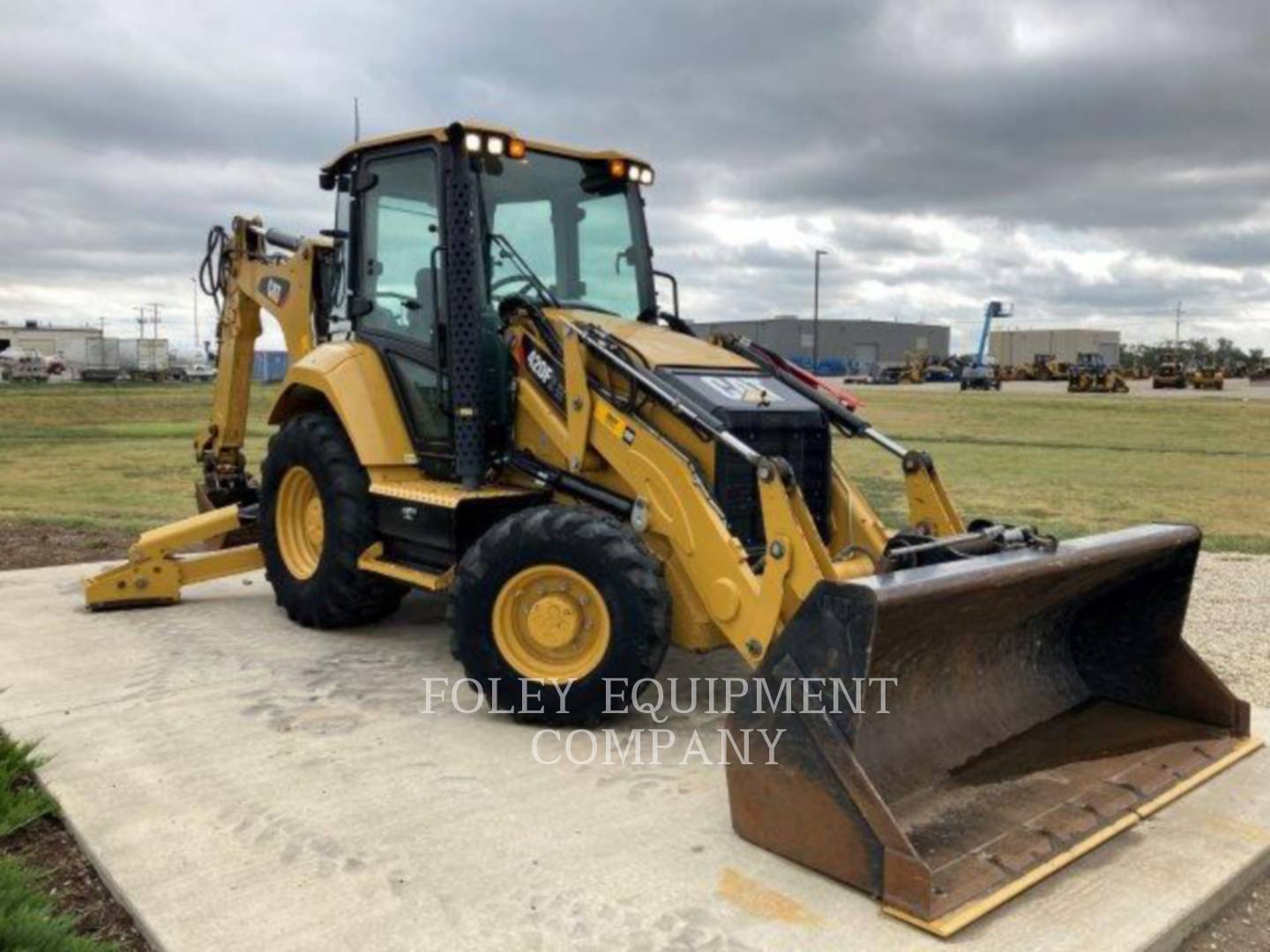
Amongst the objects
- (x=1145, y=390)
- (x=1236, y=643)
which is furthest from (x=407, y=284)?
(x=1145, y=390)

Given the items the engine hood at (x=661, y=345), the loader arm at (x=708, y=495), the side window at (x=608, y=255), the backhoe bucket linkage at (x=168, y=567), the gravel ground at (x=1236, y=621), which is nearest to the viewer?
the loader arm at (x=708, y=495)

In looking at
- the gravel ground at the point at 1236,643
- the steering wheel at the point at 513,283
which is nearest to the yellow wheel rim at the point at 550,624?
the steering wheel at the point at 513,283

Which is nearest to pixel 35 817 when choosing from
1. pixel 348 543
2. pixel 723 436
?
pixel 348 543

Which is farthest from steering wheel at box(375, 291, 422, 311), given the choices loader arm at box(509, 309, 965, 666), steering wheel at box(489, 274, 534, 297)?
loader arm at box(509, 309, 965, 666)

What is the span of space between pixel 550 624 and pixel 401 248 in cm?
265

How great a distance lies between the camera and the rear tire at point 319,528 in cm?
605

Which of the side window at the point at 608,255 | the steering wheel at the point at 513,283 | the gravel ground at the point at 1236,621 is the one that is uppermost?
the side window at the point at 608,255

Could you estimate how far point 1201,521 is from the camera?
12094 mm

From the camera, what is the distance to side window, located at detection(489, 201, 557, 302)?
5828mm

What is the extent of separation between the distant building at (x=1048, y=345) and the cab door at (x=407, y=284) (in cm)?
9228

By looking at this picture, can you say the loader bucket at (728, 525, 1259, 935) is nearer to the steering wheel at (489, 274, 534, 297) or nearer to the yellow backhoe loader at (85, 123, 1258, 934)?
the yellow backhoe loader at (85, 123, 1258, 934)

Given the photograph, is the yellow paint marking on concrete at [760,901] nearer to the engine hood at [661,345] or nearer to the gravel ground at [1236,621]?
the engine hood at [661,345]

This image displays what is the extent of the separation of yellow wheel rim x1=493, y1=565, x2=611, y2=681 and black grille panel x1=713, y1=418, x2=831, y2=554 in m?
0.78

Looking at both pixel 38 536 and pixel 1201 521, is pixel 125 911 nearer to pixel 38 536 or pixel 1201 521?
pixel 38 536
